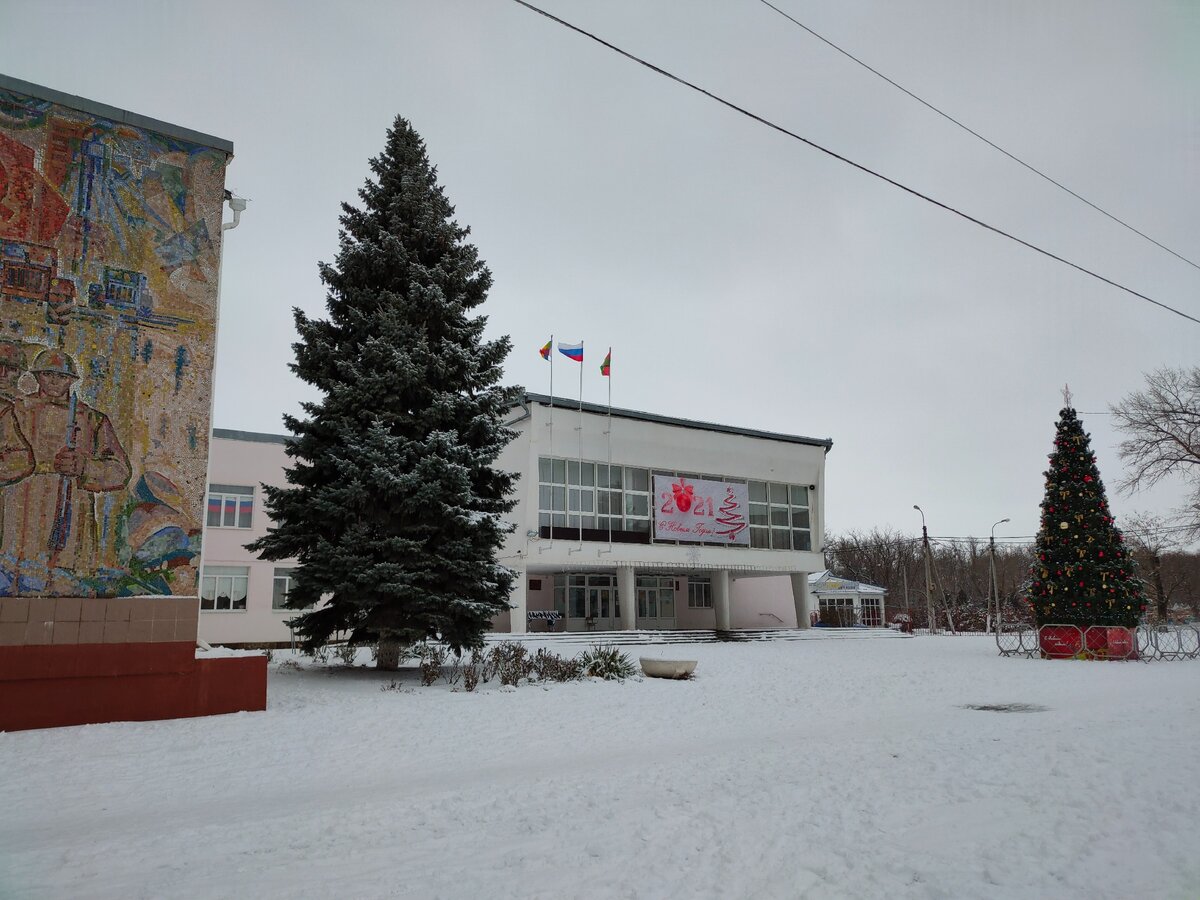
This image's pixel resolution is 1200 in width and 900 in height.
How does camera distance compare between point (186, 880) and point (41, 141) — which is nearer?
point (186, 880)

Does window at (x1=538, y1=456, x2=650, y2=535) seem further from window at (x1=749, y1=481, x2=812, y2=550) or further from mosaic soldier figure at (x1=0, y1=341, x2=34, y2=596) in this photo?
mosaic soldier figure at (x1=0, y1=341, x2=34, y2=596)

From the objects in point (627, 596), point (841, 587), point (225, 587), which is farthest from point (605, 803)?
point (841, 587)

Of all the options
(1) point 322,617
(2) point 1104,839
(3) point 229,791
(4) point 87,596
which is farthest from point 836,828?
(1) point 322,617

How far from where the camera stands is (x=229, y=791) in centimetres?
735

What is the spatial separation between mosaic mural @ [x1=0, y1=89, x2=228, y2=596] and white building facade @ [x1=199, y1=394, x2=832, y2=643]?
63.4 ft

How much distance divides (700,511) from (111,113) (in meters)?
30.6

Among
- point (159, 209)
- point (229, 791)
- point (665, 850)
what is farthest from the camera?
point (159, 209)

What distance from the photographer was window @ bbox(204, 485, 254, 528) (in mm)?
30172

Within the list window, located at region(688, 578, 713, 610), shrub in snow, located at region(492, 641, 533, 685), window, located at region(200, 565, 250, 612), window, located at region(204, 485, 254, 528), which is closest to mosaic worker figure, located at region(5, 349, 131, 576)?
shrub in snow, located at region(492, 641, 533, 685)

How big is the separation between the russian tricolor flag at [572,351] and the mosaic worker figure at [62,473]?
22480 mm

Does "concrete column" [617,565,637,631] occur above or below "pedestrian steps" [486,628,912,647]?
above

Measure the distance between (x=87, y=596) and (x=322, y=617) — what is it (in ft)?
17.4

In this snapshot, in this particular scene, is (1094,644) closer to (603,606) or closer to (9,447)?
(603,606)

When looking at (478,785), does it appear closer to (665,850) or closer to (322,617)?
(665,850)
